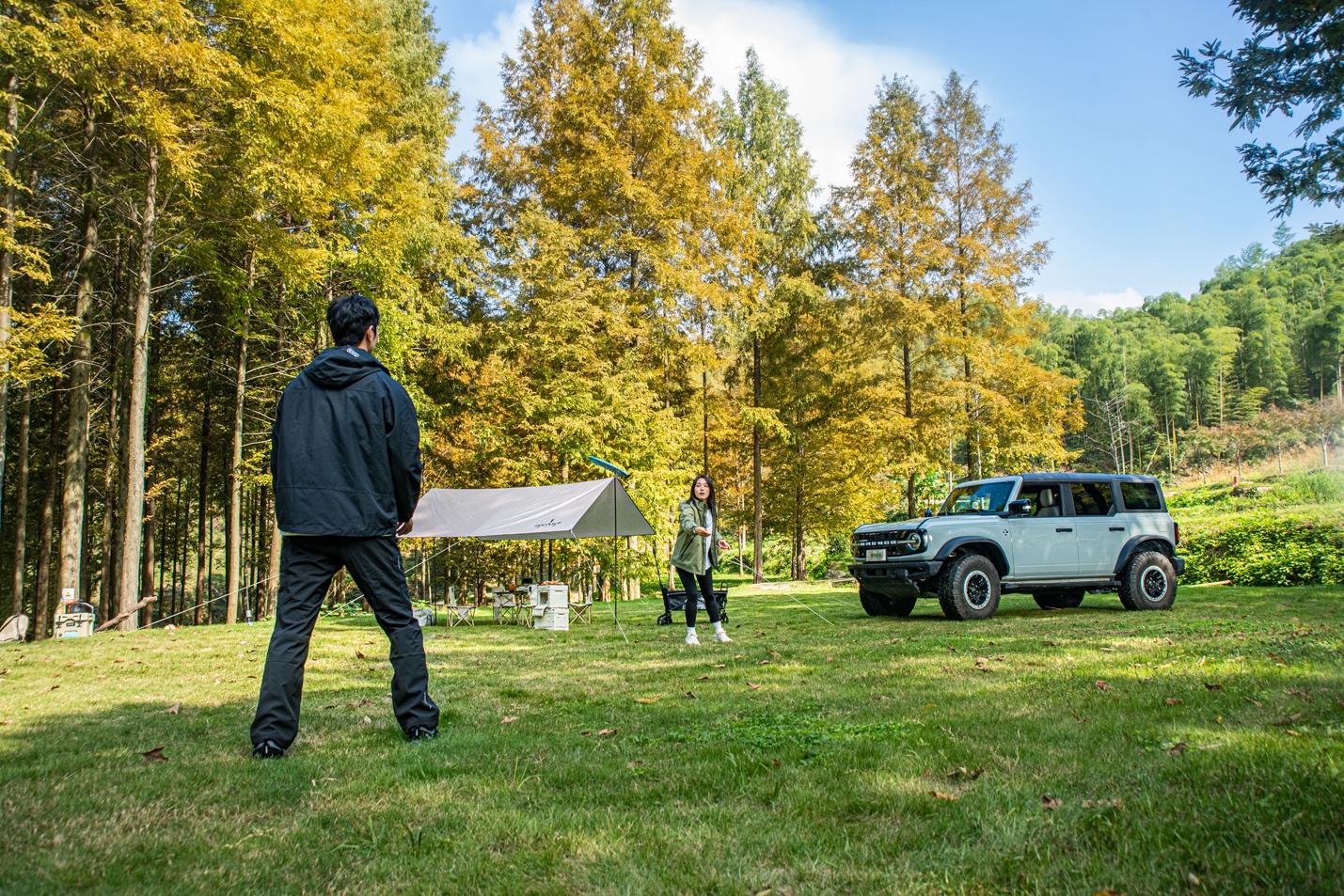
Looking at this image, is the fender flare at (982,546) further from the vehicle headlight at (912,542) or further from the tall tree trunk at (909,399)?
the tall tree trunk at (909,399)

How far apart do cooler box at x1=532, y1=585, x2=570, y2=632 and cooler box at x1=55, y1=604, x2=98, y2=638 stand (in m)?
6.42

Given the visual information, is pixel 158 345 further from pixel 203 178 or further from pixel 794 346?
pixel 794 346

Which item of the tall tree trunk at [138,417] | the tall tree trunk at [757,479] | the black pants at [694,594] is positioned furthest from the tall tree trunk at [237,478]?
the tall tree trunk at [757,479]

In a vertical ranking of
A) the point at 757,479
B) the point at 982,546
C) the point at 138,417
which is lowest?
the point at 982,546

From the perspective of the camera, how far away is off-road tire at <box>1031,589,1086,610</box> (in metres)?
12.0

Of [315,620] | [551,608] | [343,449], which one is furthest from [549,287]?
[315,620]

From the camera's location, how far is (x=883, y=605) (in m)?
11.3

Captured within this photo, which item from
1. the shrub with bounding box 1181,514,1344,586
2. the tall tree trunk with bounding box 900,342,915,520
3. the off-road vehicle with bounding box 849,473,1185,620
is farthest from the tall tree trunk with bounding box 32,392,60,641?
the shrub with bounding box 1181,514,1344,586

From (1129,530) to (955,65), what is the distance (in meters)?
14.3

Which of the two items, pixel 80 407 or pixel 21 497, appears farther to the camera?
pixel 21 497

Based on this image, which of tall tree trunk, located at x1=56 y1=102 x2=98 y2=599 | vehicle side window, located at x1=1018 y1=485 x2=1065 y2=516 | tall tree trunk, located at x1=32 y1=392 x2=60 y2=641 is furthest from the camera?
tall tree trunk, located at x1=32 y1=392 x2=60 y2=641

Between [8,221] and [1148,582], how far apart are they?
55.3ft

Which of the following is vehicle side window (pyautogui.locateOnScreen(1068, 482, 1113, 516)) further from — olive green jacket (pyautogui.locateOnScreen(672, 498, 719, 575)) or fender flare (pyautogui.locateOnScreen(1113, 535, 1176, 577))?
olive green jacket (pyautogui.locateOnScreen(672, 498, 719, 575))

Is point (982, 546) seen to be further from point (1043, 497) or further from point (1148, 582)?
point (1148, 582)
